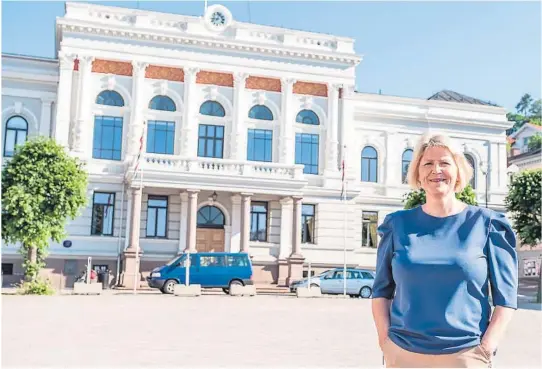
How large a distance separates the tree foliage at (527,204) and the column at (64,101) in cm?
1992

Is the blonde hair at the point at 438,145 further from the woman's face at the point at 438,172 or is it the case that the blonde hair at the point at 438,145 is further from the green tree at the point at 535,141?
the green tree at the point at 535,141

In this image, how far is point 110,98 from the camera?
32719 mm

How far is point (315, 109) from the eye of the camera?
3541 cm

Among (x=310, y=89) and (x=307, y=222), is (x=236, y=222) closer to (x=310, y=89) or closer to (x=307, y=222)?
(x=307, y=222)

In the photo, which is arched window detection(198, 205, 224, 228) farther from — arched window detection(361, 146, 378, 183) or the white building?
arched window detection(361, 146, 378, 183)

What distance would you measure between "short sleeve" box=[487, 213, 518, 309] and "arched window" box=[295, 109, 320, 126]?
3210 cm

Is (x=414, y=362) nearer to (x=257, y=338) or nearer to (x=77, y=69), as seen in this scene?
(x=257, y=338)

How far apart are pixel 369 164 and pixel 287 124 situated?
5.96m

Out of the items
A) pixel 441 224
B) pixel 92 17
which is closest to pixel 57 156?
pixel 92 17

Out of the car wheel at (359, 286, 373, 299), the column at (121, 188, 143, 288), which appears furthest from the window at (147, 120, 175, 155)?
the car wheel at (359, 286, 373, 299)

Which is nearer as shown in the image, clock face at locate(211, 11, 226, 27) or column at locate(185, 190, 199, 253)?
column at locate(185, 190, 199, 253)

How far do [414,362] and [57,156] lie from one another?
77.4 ft

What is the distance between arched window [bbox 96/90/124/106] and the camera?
3256 centimetres

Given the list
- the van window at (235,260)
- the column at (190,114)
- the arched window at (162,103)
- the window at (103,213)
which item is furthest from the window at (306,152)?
the window at (103,213)
